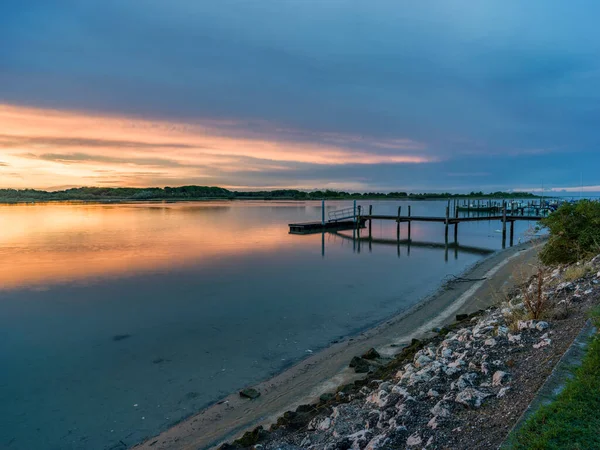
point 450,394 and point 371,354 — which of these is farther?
point 371,354

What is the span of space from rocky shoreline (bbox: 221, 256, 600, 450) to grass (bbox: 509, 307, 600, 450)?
0.30 m

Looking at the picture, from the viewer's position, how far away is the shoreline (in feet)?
20.6

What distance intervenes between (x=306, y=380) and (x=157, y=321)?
6364 mm

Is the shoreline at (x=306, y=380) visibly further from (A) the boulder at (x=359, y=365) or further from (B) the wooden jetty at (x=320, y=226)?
(B) the wooden jetty at (x=320, y=226)

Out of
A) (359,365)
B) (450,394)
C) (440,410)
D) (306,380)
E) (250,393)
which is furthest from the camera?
(359,365)

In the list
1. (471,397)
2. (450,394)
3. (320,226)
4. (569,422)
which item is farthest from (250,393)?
(320,226)

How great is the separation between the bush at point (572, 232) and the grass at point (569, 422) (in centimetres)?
984

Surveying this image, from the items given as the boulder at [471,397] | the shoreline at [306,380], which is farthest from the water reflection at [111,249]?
the boulder at [471,397]

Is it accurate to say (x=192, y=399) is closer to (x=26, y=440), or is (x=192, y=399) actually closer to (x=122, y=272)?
(x=26, y=440)

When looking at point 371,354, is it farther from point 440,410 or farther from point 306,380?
point 440,410

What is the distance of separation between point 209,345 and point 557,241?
12.0 metres

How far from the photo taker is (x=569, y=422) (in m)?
3.49

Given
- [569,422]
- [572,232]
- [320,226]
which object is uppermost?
[572,232]

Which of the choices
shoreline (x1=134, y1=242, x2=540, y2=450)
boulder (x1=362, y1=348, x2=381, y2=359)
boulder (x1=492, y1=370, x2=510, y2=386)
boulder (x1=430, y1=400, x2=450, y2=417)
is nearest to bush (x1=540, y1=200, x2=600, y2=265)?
shoreline (x1=134, y1=242, x2=540, y2=450)
